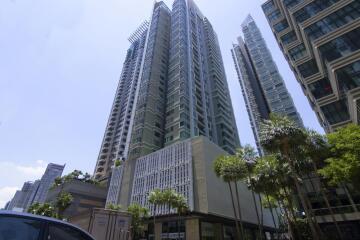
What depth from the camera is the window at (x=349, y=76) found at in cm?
3004

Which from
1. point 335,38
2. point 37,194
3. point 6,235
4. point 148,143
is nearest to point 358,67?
point 335,38

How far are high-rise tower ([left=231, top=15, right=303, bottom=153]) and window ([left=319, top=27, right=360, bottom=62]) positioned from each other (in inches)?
2572

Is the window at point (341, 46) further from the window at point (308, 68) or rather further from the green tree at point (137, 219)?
the green tree at point (137, 219)

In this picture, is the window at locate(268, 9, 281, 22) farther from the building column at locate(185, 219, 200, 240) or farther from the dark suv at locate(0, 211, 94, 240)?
the dark suv at locate(0, 211, 94, 240)

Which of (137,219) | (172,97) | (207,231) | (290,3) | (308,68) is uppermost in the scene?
(172,97)

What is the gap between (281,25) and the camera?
5562 cm

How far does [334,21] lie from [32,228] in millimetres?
45866

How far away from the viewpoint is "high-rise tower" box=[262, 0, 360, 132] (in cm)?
3141

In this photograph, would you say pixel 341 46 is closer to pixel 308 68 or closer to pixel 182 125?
pixel 308 68

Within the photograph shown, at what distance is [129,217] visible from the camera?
15.3 metres

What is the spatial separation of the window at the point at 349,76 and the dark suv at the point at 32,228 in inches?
1469

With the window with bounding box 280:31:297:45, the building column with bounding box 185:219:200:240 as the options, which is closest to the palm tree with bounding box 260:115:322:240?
the building column with bounding box 185:219:200:240

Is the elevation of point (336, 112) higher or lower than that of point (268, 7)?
lower

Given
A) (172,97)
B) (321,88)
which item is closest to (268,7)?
(321,88)
